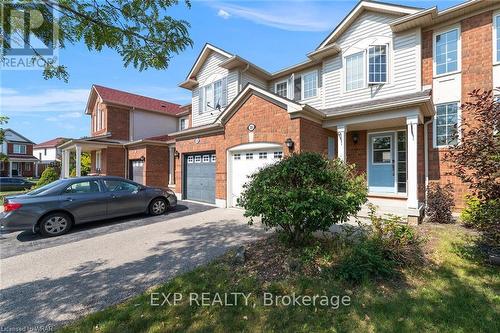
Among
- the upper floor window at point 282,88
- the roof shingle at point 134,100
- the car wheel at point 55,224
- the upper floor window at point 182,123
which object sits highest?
the roof shingle at point 134,100

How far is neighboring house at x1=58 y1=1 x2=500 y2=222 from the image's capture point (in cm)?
Result: 820

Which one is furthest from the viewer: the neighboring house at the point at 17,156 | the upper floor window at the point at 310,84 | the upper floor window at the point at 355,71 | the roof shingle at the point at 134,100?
the neighboring house at the point at 17,156

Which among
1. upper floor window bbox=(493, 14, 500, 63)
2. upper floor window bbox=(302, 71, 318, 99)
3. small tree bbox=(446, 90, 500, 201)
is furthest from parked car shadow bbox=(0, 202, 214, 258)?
upper floor window bbox=(493, 14, 500, 63)

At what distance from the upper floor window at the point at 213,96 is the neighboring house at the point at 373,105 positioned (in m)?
0.65

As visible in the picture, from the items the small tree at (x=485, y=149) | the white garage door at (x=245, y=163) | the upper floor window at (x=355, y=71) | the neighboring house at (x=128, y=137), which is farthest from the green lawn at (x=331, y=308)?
the neighboring house at (x=128, y=137)

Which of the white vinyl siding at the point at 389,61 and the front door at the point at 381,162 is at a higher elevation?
the white vinyl siding at the point at 389,61

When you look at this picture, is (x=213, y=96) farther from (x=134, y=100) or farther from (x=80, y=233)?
(x=134, y=100)

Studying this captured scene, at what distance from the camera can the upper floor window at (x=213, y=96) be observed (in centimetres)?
1362

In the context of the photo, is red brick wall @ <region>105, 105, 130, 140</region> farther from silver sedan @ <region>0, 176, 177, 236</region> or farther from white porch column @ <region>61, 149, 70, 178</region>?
silver sedan @ <region>0, 176, 177, 236</region>

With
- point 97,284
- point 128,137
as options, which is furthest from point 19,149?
point 97,284

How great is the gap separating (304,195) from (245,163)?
19.2 ft

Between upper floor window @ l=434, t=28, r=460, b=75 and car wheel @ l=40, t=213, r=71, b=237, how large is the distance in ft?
44.7

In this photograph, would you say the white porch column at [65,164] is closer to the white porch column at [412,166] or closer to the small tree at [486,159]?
the white porch column at [412,166]

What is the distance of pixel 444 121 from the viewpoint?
878cm
